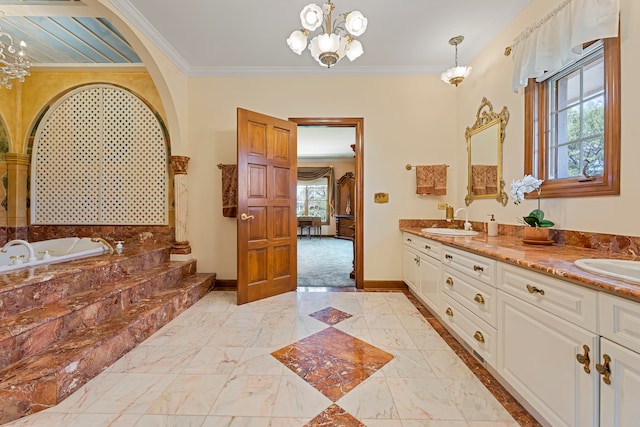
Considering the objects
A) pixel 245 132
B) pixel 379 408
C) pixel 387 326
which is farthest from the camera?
pixel 245 132

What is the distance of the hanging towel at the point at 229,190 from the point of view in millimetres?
3297

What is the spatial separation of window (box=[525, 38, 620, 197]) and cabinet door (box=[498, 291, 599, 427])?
3.16ft

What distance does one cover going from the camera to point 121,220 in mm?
3504

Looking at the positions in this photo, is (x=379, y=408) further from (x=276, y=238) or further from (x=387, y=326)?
(x=276, y=238)

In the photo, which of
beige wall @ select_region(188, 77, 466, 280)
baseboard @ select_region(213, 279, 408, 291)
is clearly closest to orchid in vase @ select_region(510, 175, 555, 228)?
beige wall @ select_region(188, 77, 466, 280)

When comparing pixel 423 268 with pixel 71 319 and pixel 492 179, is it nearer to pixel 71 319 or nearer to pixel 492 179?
pixel 492 179

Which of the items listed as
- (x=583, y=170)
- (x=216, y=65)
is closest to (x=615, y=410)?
(x=583, y=170)

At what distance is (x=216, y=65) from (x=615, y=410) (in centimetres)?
433

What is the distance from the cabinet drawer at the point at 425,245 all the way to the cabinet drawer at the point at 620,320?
134 cm

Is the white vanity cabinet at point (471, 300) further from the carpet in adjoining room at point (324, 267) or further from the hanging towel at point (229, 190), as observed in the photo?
the hanging towel at point (229, 190)

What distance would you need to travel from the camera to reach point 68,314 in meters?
1.74

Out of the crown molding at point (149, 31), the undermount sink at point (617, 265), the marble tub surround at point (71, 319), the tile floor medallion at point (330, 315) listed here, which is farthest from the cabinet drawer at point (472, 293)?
the crown molding at point (149, 31)

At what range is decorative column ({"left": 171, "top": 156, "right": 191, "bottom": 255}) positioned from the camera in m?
3.29

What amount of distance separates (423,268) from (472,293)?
867 mm
